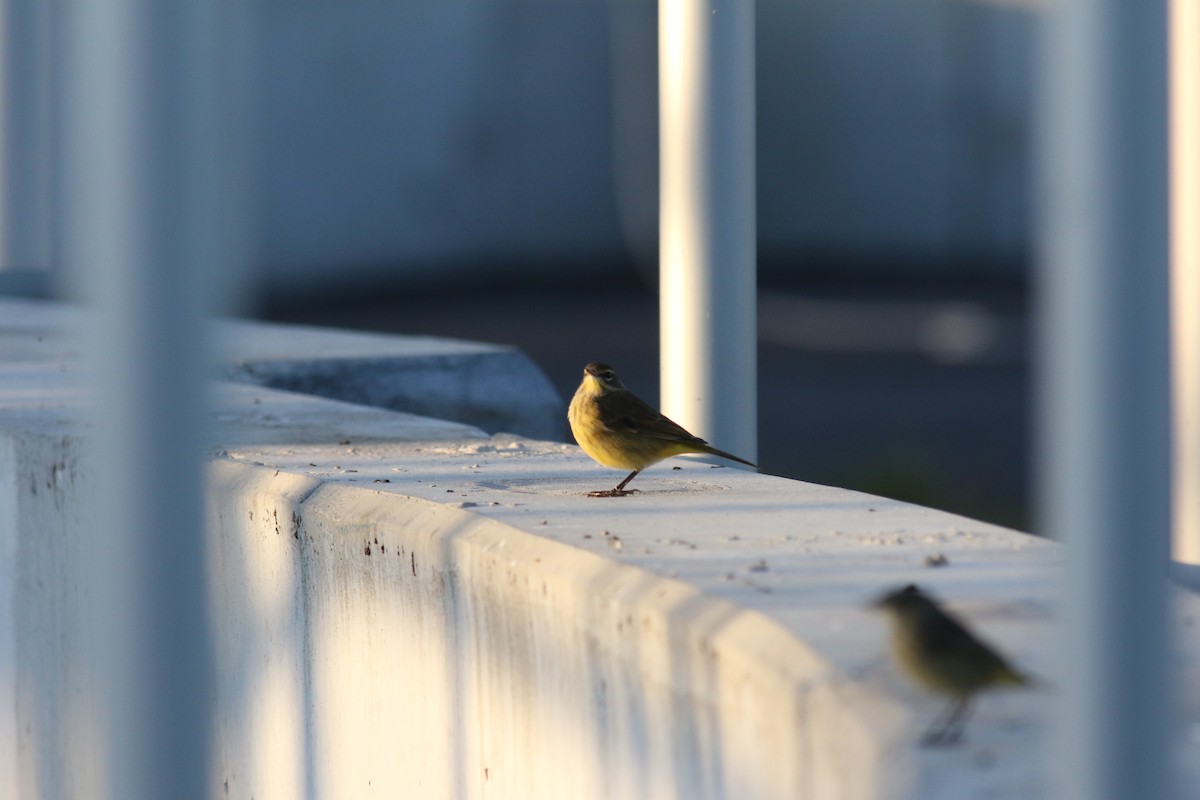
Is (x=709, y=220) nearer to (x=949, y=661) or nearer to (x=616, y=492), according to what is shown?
(x=616, y=492)

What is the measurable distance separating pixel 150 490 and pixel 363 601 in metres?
2.19

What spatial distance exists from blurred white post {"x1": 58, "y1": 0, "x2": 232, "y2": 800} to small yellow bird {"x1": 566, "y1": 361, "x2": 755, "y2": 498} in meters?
2.80

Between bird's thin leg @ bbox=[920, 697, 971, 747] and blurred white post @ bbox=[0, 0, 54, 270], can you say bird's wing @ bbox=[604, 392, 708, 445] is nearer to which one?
bird's thin leg @ bbox=[920, 697, 971, 747]

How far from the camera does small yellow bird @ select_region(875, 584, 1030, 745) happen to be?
2541 millimetres

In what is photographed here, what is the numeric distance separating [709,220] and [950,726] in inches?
130

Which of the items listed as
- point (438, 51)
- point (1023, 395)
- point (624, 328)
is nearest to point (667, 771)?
point (1023, 395)

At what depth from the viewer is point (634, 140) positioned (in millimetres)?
28188

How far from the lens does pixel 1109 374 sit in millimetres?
1602

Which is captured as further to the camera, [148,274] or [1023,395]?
[1023,395]

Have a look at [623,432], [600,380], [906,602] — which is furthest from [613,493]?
[906,602]

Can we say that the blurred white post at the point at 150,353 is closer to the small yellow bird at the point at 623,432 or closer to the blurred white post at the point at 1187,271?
the small yellow bird at the point at 623,432

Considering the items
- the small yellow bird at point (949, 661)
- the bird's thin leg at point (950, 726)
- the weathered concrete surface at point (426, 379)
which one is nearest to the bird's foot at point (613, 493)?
the small yellow bird at point (949, 661)

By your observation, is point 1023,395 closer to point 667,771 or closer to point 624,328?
point 624,328

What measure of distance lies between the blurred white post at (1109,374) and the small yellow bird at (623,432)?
111 inches
